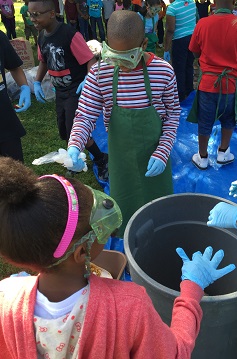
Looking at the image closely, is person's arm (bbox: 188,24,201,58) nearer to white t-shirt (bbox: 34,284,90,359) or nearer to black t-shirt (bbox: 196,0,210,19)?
white t-shirt (bbox: 34,284,90,359)

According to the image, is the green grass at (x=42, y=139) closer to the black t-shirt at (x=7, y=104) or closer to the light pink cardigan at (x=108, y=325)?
the black t-shirt at (x=7, y=104)

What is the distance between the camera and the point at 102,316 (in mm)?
871

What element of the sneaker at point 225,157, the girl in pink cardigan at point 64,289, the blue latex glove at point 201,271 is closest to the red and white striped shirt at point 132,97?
the blue latex glove at point 201,271

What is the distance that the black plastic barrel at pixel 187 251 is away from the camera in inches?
49.0

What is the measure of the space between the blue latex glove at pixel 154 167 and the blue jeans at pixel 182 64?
2.62 m

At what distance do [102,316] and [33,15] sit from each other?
234cm

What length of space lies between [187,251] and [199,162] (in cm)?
146

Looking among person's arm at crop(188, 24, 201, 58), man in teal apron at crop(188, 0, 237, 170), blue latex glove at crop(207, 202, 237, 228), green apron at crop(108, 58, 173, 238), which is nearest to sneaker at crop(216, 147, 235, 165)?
man in teal apron at crop(188, 0, 237, 170)

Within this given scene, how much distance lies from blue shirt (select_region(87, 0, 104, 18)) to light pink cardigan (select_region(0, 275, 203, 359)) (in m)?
6.48

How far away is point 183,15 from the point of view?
4.02m

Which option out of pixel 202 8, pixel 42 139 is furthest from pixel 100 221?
pixel 202 8

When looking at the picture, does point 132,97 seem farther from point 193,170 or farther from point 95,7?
point 95,7

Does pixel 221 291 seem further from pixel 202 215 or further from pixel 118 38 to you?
pixel 118 38

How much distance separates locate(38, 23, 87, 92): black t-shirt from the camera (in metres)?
2.64
